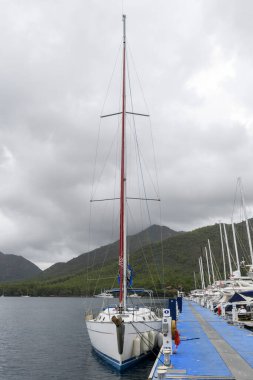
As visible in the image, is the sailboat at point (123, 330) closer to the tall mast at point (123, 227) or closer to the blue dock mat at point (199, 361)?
the tall mast at point (123, 227)

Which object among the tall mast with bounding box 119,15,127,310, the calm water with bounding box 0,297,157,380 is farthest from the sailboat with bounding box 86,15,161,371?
the calm water with bounding box 0,297,157,380

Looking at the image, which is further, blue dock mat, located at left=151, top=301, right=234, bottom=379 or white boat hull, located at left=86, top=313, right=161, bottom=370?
white boat hull, located at left=86, top=313, right=161, bottom=370

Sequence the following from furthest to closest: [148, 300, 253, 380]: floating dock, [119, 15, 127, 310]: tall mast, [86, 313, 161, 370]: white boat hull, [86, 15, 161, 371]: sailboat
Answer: [119, 15, 127, 310]: tall mast → [86, 313, 161, 370]: white boat hull → [86, 15, 161, 371]: sailboat → [148, 300, 253, 380]: floating dock

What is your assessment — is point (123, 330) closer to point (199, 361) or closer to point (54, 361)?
point (199, 361)

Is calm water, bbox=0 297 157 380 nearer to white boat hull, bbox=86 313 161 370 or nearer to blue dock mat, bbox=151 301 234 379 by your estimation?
white boat hull, bbox=86 313 161 370

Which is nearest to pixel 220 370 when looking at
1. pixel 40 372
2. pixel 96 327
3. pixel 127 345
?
pixel 127 345

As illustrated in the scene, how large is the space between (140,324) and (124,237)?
5.90m

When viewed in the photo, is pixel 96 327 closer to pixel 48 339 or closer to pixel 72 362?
pixel 72 362

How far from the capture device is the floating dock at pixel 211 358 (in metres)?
15.6

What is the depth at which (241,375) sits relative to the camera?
15.4 m

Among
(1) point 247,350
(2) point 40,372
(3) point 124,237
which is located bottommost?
(2) point 40,372

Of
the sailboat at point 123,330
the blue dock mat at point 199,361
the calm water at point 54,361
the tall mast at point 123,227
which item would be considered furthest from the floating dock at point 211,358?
the tall mast at point 123,227

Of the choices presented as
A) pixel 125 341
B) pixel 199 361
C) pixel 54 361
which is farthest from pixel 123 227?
pixel 54 361

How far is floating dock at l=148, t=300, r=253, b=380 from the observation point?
51.2 ft
